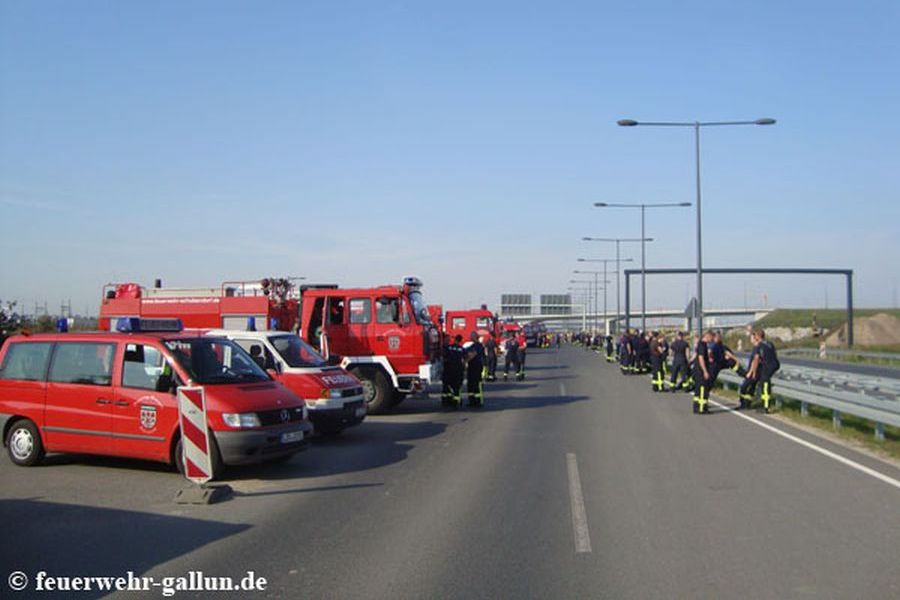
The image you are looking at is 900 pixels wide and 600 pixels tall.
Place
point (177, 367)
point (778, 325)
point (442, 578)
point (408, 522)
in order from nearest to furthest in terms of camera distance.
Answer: point (442, 578), point (408, 522), point (177, 367), point (778, 325)

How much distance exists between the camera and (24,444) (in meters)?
11.2

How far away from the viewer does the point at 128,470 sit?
1107cm

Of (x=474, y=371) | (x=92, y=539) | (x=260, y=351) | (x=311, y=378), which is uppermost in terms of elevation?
(x=260, y=351)

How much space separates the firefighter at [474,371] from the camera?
19750 mm

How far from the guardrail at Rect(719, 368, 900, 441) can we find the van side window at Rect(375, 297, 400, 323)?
8420mm

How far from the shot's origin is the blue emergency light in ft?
37.2

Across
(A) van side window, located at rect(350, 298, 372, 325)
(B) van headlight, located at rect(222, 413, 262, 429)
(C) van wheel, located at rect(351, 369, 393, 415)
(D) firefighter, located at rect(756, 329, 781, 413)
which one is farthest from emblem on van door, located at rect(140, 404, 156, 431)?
(D) firefighter, located at rect(756, 329, 781, 413)

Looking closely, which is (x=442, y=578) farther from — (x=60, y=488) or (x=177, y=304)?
(x=177, y=304)

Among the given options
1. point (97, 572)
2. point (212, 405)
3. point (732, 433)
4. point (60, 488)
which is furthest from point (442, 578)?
point (732, 433)

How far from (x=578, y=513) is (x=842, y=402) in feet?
26.8

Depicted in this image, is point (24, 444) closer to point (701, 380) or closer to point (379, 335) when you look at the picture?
point (379, 335)

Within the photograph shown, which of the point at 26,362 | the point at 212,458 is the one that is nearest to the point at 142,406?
the point at 212,458

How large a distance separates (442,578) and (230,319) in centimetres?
1521

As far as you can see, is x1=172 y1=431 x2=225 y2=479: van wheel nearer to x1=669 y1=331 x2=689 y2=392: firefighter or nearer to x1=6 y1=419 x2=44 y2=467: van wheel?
x1=6 y1=419 x2=44 y2=467: van wheel
